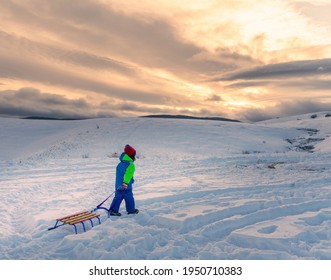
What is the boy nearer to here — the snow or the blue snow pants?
the blue snow pants

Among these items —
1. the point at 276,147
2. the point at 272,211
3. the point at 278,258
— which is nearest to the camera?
the point at 278,258

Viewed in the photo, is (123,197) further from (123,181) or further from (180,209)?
(180,209)

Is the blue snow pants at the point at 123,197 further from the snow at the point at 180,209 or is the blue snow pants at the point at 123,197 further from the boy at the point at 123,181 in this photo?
the snow at the point at 180,209

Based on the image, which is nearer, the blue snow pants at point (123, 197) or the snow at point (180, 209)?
the snow at point (180, 209)

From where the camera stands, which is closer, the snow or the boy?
the snow

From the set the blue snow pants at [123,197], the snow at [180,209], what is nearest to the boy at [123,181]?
the blue snow pants at [123,197]

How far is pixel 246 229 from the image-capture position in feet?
22.1

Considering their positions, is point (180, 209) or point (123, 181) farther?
point (180, 209)

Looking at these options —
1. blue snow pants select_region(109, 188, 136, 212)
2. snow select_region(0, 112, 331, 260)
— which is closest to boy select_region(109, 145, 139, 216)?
blue snow pants select_region(109, 188, 136, 212)

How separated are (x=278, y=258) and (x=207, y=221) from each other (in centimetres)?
214

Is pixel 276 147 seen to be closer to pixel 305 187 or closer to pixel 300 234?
pixel 305 187

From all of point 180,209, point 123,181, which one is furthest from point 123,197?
point 180,209
